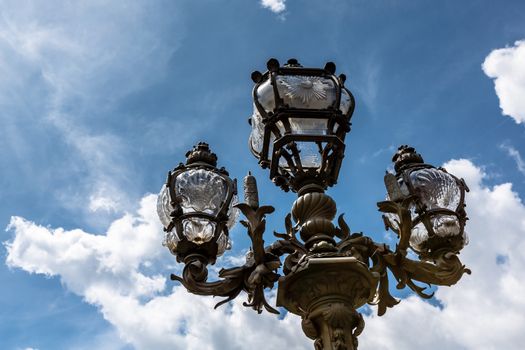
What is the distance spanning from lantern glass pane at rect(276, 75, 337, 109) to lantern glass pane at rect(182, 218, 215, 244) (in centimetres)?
103

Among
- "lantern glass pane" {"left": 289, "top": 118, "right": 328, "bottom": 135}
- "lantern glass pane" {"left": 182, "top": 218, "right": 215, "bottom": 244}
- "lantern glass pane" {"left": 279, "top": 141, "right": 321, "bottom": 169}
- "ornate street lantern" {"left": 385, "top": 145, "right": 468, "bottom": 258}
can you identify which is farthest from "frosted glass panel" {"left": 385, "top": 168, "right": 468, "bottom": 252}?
"lantern glass pane" {"left": 182, "top": 218, "right": 215, "bottom": 244}

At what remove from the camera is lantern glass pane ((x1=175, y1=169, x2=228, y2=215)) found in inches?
167

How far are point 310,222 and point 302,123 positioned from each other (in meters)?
0.74

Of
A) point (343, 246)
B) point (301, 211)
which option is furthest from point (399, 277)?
point (301, 211)

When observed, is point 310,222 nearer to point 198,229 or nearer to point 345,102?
point 198,229

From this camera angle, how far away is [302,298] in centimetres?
352

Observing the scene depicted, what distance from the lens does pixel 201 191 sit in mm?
4340

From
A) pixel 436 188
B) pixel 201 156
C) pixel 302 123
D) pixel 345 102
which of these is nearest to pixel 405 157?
pixel 436 188

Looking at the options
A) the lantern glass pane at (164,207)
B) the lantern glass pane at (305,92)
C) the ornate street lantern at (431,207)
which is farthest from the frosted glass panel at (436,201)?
the lantern glass pane at (164,207)

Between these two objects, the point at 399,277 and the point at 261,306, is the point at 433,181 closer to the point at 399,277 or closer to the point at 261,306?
the point at 399,277

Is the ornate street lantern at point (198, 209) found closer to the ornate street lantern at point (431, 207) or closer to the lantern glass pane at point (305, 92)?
the lantern glass pane at point (305, 92)

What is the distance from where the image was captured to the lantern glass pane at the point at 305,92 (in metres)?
4.25

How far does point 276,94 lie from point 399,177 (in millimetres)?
1426

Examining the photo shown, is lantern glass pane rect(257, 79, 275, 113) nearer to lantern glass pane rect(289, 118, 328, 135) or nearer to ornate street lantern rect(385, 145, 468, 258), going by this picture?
lantern glass pane rect(289, 118, 328, 135)
